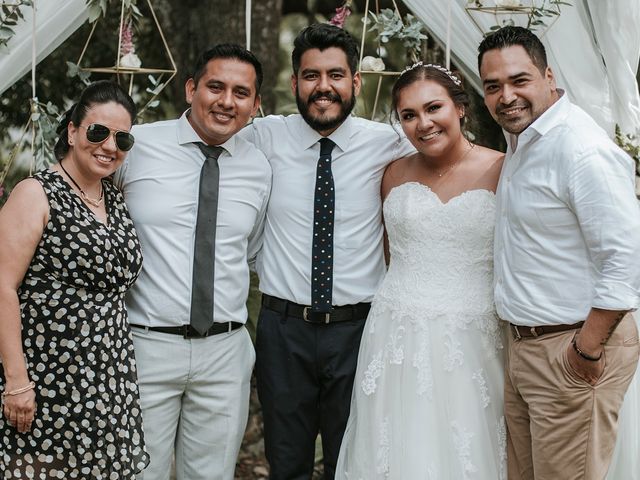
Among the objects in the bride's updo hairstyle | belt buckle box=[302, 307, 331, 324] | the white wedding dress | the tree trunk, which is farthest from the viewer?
the tree trunk

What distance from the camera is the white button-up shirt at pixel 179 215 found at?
310 cm

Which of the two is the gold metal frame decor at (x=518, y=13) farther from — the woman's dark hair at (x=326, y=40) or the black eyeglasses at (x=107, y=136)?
the black eyeglasses at (x=107, y=136)

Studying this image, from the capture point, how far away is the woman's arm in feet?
8.82

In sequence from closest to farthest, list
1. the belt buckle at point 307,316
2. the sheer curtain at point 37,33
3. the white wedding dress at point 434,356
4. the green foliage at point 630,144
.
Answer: the white wedding dress at point 434,356, the belt buckle at point 307,316, the green foliage at point 630,144, the sheer curtain at point 37,33

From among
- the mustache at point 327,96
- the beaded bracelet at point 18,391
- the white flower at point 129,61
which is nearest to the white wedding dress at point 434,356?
the mustache at point 327,96

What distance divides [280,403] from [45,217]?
114cm

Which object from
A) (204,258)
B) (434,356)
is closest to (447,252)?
(434,356)

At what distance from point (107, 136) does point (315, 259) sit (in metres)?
0.88

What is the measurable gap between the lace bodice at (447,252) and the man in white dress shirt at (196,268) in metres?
0.59

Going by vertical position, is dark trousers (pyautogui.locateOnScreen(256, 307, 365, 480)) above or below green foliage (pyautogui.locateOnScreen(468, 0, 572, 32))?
below

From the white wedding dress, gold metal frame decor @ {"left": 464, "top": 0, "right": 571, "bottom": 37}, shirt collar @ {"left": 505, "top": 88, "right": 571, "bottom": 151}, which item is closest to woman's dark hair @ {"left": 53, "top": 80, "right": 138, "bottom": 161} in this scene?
the white wedding dress

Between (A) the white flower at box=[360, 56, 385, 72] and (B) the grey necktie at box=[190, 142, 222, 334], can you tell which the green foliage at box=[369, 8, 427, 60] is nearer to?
(A) the white flower at box=[360, 56, 385, 72]

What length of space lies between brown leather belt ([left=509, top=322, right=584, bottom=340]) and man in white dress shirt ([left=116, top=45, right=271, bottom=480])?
998 mm

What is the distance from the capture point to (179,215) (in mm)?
3119
